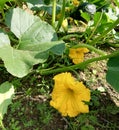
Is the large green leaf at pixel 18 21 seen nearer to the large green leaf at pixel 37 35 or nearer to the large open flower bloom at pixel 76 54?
the large green leaf at pixel 37 35

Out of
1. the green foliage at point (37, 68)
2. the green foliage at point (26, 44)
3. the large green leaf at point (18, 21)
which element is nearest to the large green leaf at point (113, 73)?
the green foliage at point (37, 68)

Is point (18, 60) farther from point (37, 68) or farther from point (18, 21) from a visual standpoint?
point (37, 68)

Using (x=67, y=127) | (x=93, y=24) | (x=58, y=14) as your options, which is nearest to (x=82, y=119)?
(x=67, y=127)

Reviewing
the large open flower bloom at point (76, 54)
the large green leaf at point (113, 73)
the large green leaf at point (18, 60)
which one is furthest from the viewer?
the large open flower bloom at point (76, 54)

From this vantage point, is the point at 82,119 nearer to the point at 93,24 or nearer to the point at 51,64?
the point at 51,64

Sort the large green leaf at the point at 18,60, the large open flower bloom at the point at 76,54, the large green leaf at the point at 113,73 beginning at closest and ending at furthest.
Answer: the large green leaf at the point at 18,60 < the large green leaf at the point at 113,73 < the large open flower bloom at the point at 76,54

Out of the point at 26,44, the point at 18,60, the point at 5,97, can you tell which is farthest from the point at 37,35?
the point at 5,97
